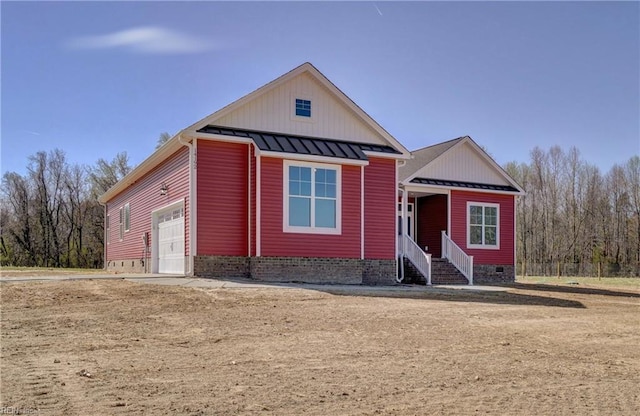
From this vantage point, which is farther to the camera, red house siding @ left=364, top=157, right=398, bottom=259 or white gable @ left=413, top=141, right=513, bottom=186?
white gable @ left=413, top=141, right=513, bottom=186

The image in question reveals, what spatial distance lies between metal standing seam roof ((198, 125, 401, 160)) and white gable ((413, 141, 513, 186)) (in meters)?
5.82

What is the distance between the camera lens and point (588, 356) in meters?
6.88

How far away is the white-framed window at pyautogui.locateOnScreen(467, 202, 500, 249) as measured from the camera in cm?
2284

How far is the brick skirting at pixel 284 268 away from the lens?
14930mm

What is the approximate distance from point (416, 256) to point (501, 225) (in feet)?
18.9

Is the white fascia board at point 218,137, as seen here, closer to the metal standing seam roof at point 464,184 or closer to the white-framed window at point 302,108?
the white-framed window at point 302,108

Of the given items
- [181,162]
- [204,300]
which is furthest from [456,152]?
[204,300]

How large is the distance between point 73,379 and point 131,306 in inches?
175

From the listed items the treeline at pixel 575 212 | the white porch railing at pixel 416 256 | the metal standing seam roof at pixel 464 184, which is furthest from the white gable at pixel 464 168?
the treeline at pixel 575 212

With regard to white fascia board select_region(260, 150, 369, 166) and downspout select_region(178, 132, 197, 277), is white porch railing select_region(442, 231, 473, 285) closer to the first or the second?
white fascia board select_region(260, 150, 369, 166)

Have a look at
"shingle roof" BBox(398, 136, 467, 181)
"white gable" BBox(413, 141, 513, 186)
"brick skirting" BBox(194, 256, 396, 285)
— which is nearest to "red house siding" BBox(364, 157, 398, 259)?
"brick skirting" BBox(194, 256, 396, 285)

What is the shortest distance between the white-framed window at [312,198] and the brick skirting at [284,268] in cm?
90

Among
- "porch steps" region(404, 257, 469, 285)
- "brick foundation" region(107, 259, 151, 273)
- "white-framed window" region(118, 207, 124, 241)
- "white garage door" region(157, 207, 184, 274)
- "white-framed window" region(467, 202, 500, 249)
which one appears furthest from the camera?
"white-framed window" region(118, 207, 124, 241)

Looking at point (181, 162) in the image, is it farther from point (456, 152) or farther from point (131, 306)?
point (456, 152)
